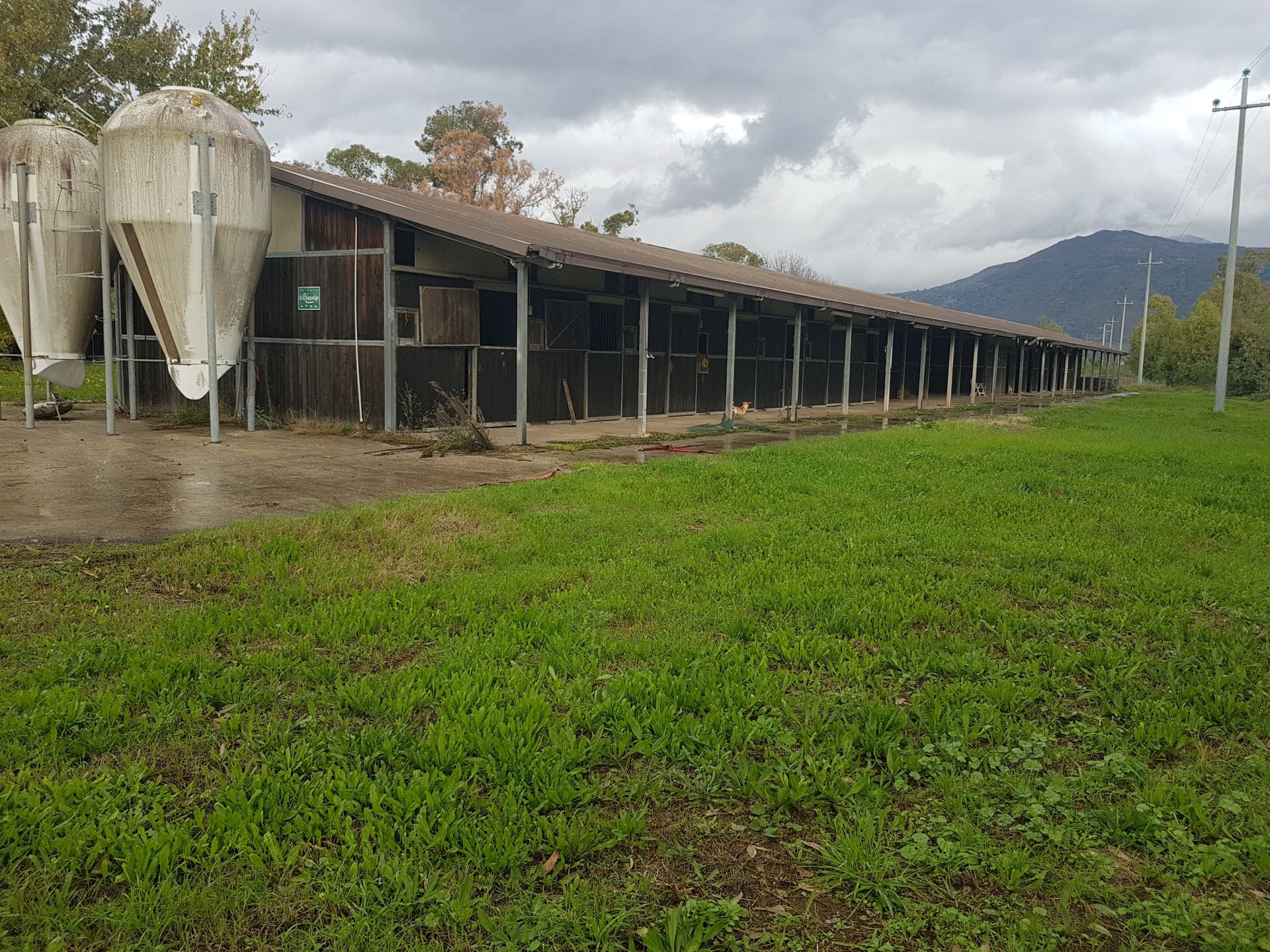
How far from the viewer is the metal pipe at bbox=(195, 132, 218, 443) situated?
41.1 ft

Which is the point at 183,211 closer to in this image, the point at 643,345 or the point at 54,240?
the point at 54,240

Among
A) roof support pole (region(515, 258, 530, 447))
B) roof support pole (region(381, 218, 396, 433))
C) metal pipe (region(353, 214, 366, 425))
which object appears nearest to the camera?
roof support pole (region(515, 258, 530, 447))

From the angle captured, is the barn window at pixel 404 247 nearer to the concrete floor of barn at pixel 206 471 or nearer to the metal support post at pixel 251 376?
the metal support post at pixel 251 376

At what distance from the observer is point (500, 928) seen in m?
2.38

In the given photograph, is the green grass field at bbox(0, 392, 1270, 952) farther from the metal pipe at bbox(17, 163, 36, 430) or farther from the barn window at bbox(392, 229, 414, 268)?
the metal pipe at bbox(17, 163, 36, 430)

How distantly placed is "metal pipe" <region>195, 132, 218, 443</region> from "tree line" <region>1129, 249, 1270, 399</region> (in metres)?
45.8

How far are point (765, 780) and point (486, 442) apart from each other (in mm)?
9693

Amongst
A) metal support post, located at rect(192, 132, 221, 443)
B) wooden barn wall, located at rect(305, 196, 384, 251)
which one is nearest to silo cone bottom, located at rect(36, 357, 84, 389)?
metal support post, located at rect(192, 132, 221, 443)

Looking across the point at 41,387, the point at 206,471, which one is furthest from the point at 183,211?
the point at 41,387

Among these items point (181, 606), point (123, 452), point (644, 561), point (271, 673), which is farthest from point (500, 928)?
point (123, 452)

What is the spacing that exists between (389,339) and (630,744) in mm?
11623

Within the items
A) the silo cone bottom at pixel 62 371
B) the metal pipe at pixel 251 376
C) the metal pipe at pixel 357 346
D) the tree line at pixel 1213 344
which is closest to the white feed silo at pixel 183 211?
the metal pipe at pixel 251 376

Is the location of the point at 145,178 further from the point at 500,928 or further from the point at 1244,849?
the point at 1244,849

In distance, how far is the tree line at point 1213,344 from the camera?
149 ft
